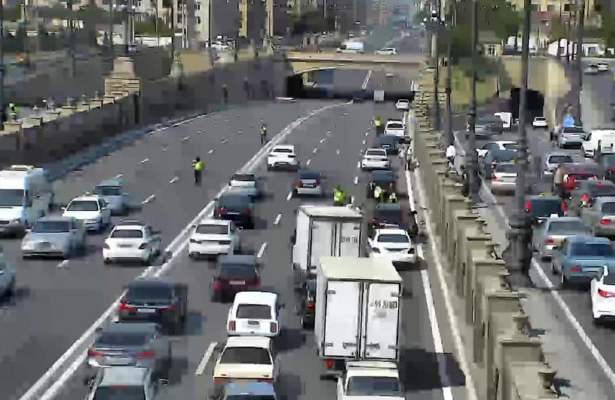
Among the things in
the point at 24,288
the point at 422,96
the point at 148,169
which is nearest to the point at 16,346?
the point at 24,288

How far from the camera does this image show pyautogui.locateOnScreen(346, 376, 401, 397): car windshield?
24984 millimetres

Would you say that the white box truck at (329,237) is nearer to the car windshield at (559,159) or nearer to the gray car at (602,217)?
the gray car at (602,217)

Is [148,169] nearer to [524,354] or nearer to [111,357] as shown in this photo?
[111,357]

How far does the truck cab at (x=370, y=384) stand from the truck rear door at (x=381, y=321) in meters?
2.29

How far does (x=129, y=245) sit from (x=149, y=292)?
936 centimetres

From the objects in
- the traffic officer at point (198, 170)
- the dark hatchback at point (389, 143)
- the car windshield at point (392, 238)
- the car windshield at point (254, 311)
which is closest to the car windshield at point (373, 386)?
the car windshield at point (254, 311)

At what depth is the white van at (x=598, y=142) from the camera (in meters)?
72.6

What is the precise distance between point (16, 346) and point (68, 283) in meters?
8.22

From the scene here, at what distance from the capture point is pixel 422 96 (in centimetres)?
10744

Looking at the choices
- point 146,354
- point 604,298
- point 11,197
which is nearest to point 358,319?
point 146,354

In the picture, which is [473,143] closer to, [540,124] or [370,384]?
[370,384]

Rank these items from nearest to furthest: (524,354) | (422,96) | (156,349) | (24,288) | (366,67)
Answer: (524,354) < (156,349) < (24,288) < (422,96) < (366,67)

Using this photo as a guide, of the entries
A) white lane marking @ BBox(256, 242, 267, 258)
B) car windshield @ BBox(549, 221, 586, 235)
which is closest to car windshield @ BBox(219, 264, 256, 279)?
white lane marking @ BBox(256, 242, 267, 258)

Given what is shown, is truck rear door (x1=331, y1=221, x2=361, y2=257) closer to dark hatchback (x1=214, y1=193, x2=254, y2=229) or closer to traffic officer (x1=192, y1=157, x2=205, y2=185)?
dark hatchback (x1=214, y1=193, x2=254, y2=229)
